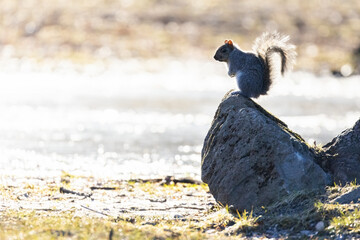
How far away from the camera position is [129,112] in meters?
30.9

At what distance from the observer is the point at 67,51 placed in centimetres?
5844

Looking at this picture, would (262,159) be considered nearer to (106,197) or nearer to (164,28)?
(106,197)

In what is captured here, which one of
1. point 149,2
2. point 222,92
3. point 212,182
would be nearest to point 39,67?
point 222,92

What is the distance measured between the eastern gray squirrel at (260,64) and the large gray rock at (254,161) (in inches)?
17.2

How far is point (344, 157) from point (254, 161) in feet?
5.16

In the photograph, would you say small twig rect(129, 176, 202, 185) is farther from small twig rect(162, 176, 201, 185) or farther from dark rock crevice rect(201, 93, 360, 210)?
dark rock crevice rect(201, 93, 360, 210)

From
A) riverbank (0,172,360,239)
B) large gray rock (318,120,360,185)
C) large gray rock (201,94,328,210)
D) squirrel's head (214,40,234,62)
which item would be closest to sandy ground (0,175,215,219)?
riverbank (0,172,360,239)

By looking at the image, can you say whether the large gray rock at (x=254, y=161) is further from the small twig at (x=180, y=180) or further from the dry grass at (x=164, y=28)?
the dry grass at (x=164, y=28)

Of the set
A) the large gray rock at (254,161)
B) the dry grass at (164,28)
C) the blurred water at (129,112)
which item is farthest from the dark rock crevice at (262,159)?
the dry grass at (164,28)

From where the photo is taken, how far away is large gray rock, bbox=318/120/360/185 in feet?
33.1

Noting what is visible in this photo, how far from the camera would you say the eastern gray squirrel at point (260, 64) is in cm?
1101

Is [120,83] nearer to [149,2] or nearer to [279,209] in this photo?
[279,209]

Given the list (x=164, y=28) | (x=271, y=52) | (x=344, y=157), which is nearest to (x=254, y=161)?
(x=344, y=157)

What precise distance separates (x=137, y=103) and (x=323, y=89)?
15819 mm
